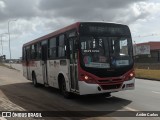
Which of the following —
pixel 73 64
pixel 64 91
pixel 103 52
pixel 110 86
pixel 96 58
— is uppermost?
pixel 103 52

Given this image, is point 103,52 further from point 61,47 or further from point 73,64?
point 61,47

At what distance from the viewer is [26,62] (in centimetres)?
2497

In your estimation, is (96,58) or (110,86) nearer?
(96,58)

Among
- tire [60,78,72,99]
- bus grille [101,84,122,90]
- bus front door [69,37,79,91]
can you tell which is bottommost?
tire [60,78,72,99]

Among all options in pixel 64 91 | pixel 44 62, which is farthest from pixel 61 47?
pixel 44 62

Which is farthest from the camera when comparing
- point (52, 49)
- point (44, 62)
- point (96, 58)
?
point (44, 62)

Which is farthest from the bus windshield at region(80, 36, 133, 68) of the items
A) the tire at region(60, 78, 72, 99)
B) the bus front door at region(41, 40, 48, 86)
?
the bus front door at region(41, 40, 48, 86)

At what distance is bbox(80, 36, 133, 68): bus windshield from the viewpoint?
13406mm

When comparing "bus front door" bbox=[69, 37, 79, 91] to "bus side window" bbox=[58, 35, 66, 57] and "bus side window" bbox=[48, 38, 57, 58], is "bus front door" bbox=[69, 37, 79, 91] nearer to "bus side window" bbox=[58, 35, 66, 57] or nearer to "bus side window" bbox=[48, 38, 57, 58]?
"bus side window" bbox=[58, 35, 66, 57]

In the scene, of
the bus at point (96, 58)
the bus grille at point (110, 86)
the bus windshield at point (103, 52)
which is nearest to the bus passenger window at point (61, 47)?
the bus at point (96, 58)

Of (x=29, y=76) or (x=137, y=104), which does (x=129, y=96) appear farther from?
(x=29, y=76)

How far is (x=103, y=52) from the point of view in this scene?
13.5 meters

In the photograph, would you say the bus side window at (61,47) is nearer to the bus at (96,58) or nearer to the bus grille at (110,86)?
the bus at (96,58)

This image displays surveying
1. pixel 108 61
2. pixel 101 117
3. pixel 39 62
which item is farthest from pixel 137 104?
pixel 39 62
